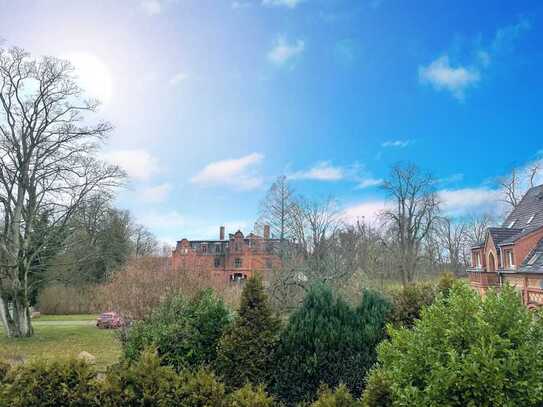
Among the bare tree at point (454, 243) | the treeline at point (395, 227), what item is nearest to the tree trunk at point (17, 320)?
the treeline at point (395, 227)

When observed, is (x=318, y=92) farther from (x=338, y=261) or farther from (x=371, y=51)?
(x=338, y=261)

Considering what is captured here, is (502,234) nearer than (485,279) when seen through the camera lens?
No

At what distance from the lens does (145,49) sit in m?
9.23

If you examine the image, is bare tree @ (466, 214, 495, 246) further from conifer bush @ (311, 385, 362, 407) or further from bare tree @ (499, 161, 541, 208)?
conifer bush @ (311, 385, 362, 407)

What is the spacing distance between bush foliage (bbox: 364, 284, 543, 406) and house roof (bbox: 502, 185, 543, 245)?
1581cm

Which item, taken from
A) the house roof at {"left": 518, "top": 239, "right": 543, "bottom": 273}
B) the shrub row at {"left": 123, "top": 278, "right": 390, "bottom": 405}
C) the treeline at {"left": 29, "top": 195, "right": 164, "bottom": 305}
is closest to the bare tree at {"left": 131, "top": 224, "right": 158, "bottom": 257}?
the treeline at {"left": 29, "top": 195, "right": 164, "bottom": 305}

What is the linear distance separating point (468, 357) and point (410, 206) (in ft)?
92.4

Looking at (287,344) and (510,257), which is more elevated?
(510,257)

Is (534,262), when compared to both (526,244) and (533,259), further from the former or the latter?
(526,244)

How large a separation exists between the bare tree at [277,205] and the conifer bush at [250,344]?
20.4 metres

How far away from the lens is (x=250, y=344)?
494cm

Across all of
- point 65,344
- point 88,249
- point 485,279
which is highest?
point 88,249

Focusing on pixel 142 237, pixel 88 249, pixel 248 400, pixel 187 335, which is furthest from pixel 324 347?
pixel 142 237

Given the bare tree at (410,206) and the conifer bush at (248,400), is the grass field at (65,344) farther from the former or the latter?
the bare tree at (410,206)
